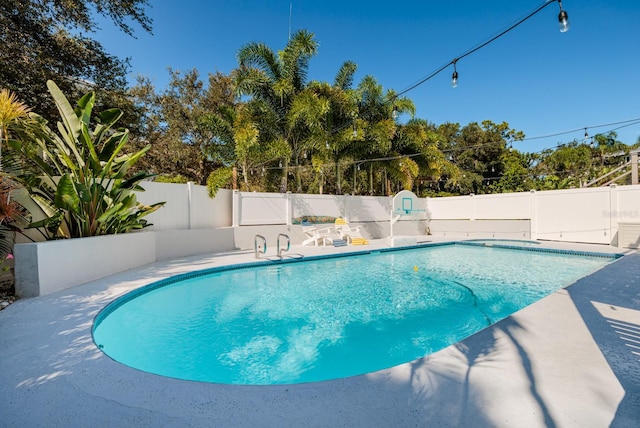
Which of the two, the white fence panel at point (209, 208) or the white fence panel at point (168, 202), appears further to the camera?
the white fence panel at point (209, 208)

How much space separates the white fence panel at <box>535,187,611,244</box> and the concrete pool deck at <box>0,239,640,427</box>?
1103cm

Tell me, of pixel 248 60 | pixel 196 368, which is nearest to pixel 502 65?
pixel 248 60

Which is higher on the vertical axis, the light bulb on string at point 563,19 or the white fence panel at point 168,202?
the light bulb on string at point 563,19

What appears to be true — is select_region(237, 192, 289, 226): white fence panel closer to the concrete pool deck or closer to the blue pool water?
the blue pool water

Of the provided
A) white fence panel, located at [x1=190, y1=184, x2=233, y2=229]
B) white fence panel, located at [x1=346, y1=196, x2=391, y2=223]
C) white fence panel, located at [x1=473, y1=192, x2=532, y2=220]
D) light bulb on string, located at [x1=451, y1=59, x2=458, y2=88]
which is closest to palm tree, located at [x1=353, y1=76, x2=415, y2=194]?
white fence panel, located at [x1=346, y1=196, x2=391, y2=223]

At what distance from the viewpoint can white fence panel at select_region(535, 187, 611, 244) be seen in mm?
11672

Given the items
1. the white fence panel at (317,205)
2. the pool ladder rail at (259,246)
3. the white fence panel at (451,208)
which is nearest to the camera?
the pool ladder rail at (259,246)

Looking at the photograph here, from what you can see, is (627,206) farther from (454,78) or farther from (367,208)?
(454,78)

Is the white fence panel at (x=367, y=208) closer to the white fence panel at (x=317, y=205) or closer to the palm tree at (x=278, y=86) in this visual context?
the white fence panel at (x=317, y=205)

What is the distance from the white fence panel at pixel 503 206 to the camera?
45.8ft

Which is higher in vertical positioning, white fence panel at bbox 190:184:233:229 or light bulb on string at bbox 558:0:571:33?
light bulb on string at bbox 558:0:571:33

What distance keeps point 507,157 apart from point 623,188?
1699 cm

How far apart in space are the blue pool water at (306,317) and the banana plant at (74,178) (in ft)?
6.69

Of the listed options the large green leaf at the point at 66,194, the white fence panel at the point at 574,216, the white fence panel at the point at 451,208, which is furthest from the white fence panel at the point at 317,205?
the white fence panel at the point at 574,216
